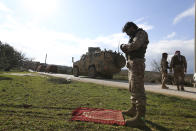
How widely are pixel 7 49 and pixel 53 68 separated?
31.5 feet

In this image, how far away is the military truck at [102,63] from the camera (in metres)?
12.7

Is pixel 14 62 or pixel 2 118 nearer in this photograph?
pixel 2 118

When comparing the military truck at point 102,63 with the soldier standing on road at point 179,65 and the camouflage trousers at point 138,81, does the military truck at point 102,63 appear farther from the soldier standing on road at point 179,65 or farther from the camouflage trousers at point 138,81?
the camouflage trousers at point 138,81

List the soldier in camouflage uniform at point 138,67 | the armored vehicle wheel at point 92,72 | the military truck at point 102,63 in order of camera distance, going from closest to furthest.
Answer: the soldier in camouflage uniform at point 138,67 < the military truck at point 102,63 < the armored vehicle wheel at point 92,72

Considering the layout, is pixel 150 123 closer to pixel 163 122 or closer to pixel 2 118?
pixel 163 122

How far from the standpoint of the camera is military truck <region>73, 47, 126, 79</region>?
41.7 feet

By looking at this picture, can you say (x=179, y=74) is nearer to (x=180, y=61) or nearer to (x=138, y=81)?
(x=180, y=61)

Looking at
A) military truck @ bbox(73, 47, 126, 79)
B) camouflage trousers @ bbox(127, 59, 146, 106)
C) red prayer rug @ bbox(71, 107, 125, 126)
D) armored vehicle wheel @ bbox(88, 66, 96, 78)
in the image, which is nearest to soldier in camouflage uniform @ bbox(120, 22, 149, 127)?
camouflage trousers @ bbox(127, 59, 146, 106)

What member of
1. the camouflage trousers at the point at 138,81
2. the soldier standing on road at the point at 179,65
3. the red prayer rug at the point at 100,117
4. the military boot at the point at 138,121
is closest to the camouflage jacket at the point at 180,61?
the soldier standing on road at the point at 179,65

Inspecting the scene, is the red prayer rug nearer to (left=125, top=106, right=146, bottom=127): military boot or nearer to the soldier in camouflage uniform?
(left=125, top=106, right=146, bottom=127): military boot

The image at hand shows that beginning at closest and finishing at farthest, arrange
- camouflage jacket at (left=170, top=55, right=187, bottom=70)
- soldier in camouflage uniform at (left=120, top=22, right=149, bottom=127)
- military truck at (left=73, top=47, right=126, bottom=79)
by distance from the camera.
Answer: soldier in camouflage uniform at (left=120, top=22, right=149, bottom=127) < camouflage jacket at (left=170, top=55, right=187, bottom=70) < military truck at (left=73, top=47, right=126, bottom=79)

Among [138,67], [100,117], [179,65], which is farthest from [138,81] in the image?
[179,65]

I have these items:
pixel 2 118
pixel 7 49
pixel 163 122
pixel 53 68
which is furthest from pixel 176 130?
pixel 7 49

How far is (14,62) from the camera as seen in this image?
29656 mm
